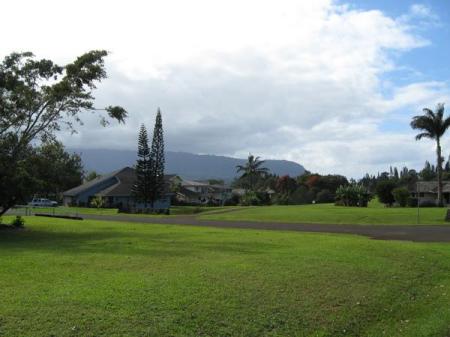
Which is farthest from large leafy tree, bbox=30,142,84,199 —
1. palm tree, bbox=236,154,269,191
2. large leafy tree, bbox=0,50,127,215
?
palm tree, bbox=236,154,269,191

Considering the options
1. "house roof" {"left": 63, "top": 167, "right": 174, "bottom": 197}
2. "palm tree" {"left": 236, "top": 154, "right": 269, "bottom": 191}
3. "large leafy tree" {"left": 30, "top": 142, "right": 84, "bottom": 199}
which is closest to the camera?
"large leafy tree" {"left": 30, "top": 142, "right": 84, "bottom": 199}

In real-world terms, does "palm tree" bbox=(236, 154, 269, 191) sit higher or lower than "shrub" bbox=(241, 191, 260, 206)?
higher

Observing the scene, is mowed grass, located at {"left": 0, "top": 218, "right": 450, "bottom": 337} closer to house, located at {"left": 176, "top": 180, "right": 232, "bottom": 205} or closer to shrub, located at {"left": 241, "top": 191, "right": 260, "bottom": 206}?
shrub, located at {"left": 241, "top": 191, "right": 260, "bottom": 206}

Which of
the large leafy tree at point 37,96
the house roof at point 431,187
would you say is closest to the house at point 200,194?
the house roof at point 431,187

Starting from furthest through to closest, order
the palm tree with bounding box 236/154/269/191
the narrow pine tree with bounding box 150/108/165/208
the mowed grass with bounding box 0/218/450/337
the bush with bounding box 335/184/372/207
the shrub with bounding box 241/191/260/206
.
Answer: the palm tree with bounding box 236/154/269/191
the shrub with bounding box 241/191/260/206
the narrow pine tree with bounding box 150/108/165/208
the bush with bounding box 335/184/372/207
the mowed grass with bounding box 0/218/450/337

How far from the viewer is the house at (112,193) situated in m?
79.5

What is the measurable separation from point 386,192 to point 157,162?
1282 inches

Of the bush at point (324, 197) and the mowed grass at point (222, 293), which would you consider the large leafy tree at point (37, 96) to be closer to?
the mowed grass at point (222, 293)

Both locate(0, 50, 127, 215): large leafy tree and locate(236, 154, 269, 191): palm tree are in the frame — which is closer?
locate(0, 50, 127, 215): large leafy tree

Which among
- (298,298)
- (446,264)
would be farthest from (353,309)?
(446,264)

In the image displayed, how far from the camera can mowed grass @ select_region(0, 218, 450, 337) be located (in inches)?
302

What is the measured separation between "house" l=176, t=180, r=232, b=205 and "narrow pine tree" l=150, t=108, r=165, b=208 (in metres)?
14.9

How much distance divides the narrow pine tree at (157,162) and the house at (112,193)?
280cm

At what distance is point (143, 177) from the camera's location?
245ft
